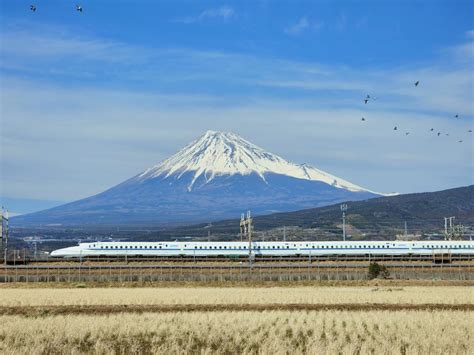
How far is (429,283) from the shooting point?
65.8 m

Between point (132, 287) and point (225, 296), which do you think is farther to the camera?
point (132, 287)

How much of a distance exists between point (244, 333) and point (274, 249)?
250 ft

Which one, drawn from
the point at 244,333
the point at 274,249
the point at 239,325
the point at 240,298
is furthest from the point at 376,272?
the point at 244,333

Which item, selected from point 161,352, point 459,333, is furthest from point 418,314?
point 161,352

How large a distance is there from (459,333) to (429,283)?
122ft

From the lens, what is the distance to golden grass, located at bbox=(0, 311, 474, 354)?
2653cm

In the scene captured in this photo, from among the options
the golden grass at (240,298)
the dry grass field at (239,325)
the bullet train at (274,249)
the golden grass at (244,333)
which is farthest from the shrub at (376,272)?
the golden grass at (244,333)

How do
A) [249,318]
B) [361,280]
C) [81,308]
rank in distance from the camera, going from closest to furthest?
[249,318] → [81,308] → [361,280]

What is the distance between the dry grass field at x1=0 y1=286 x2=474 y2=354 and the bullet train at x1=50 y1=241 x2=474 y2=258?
56474mm

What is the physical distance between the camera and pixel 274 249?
10612cm

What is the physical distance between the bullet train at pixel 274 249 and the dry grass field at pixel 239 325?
185ft

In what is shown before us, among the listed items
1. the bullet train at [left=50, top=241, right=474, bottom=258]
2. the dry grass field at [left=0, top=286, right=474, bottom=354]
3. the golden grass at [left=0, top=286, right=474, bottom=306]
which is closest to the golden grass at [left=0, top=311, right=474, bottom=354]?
the dry grass field at [left=0, top=286, right=474, bottom=354]

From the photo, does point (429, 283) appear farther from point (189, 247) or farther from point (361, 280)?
point (189, 247)

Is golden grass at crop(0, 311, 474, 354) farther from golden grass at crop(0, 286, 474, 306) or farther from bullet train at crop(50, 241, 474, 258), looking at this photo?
bullet train at crop(50, 241, 474, 258)
